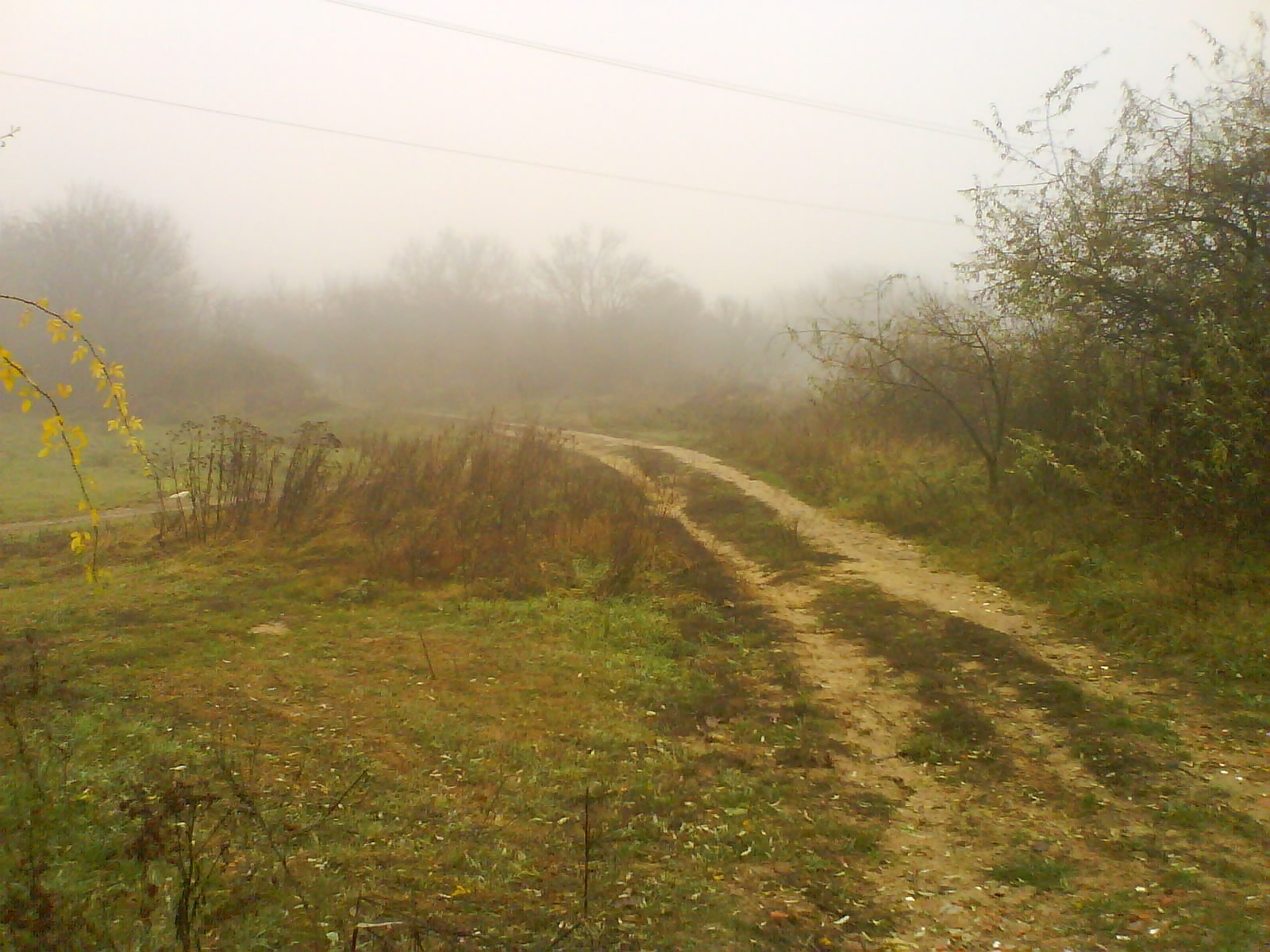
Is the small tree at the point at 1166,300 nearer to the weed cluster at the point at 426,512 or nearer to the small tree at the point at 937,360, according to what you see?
the small tree at the point at 937,360

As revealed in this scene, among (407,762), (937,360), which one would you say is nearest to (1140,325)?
(937,360)

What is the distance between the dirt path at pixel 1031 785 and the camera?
4.13m

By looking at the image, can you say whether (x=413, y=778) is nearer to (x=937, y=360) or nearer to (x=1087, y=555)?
(x=1087, y=555)

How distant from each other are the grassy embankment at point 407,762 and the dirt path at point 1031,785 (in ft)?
1.18

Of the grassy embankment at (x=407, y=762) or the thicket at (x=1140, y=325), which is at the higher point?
the thicket at (x=1140, y=325)

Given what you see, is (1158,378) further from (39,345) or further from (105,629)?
(39,345)

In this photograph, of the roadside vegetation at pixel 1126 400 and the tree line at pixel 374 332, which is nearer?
the roadside vegetation at pixel 1126 400

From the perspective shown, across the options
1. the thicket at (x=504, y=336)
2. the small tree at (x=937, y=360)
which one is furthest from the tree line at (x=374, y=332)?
the small tree at (x=937, y=360)

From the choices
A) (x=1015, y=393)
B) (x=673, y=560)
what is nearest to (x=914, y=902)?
(x=673, y=560)

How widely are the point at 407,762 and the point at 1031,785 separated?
4273 mm

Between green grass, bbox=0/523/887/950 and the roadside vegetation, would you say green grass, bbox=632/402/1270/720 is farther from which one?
green grass, bbox=0/523/887/950

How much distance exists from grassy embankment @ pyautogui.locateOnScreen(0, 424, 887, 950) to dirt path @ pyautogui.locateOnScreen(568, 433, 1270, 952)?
36 cm

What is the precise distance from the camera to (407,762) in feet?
19.2

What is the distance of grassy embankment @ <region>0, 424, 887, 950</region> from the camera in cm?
404
